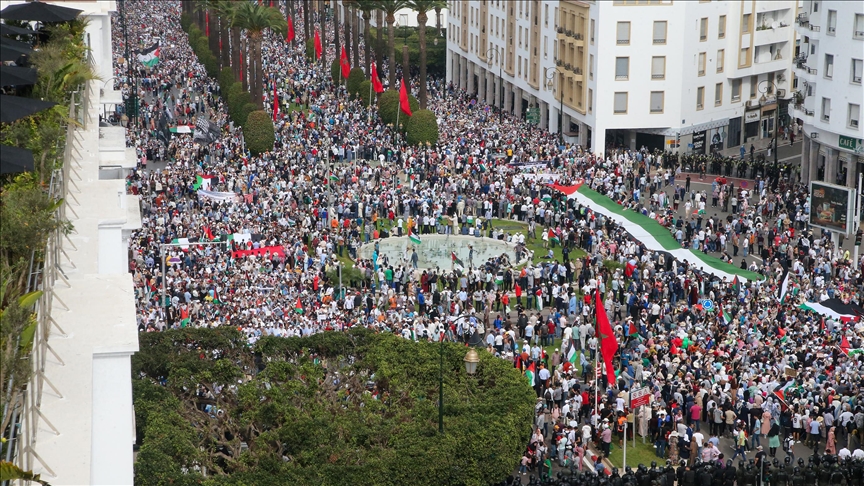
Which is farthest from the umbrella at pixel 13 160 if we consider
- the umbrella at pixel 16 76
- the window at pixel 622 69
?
the window at pixel 622 69

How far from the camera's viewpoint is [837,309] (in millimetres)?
37938

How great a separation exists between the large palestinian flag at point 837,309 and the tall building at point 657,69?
3356 cm

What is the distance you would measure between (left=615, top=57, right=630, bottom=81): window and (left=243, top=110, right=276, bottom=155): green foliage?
1844 cm

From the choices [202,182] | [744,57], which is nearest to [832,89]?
[744,57]

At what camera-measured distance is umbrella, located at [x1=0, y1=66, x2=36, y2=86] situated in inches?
782

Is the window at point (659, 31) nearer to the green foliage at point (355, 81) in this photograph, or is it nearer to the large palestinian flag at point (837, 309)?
the green foliage at point (355, 81)

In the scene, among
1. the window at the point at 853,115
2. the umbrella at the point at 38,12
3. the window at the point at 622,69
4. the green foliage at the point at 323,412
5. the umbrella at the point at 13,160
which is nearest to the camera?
the umbrella at the point at 13,160

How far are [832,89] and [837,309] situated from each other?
82.8ft

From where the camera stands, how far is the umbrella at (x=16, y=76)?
19.9 metres

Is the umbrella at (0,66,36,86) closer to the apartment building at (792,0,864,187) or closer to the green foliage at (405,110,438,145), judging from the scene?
the apartment building at (792,0,864,187)

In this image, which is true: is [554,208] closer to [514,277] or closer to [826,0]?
[514,277]

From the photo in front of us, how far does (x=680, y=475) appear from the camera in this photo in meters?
29.6

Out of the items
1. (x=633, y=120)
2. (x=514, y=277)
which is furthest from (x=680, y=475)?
(x=633, y=120)

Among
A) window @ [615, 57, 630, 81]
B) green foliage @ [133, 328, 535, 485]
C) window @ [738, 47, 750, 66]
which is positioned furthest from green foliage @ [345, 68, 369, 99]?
green foliage @ [133, 328, 535, 485]
